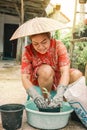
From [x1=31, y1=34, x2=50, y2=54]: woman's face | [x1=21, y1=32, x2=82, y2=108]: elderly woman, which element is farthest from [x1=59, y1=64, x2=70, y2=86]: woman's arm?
[x1=31, y1=34, x2=50, y2=54]: woman's face

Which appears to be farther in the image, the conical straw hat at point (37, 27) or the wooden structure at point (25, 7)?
the wooden structure at point (25, 7)

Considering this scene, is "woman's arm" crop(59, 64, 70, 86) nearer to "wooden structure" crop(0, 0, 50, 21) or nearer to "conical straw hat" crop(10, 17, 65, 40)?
"conical straw hat" crop(10, 17, 65, 40)

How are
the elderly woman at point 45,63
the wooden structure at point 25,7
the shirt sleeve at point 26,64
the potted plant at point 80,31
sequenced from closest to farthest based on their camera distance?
the elderly woman at point 45,63, the shirt sleeve at point 26,64, the potted plant at point 80,31, the wooden structure at point 25,7

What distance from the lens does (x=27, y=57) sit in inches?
116

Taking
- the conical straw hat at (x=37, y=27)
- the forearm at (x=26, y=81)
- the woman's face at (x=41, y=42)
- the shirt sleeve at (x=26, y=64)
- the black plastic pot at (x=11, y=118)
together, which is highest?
the conical straw hat at (x=37, y=27)

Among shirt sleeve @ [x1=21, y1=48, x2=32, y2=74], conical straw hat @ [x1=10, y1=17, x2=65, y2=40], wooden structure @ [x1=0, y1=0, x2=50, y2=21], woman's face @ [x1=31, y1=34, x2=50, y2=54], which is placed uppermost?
wooden structure @ [x1=0, y1=0, x2=50, y2=21]

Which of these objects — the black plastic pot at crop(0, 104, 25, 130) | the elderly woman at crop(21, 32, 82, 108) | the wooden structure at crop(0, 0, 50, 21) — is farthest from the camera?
the wooden structure at crop(0, 0, 50, 21)

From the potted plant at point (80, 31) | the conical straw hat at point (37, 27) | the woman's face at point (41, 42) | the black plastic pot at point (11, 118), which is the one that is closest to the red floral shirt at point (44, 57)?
the woman's face at point (41, 42)

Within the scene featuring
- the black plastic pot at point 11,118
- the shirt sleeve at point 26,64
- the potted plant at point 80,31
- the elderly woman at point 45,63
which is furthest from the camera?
the potted plant at point 80,31

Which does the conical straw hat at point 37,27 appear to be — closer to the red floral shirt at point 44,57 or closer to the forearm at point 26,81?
the red floral shirt at point 44,57

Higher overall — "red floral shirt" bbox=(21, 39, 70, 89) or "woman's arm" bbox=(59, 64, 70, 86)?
"red floral shirt" bbox=(21, 39, 70, 89)

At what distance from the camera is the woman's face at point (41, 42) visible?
2781 millimetres

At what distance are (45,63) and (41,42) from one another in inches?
10.8

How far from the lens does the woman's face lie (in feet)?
9.12
